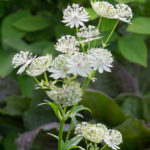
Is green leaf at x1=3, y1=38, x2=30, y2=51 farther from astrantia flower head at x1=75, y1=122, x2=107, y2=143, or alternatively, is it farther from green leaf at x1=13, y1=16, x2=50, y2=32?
astrantia flower head at x1=75, y1=122, x2=107, y2=143

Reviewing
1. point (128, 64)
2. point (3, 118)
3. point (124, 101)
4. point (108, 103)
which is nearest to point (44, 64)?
point (108, 103)

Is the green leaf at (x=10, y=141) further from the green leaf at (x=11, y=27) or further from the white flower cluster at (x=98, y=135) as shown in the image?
the white flower cluster at (x=98, y=135)

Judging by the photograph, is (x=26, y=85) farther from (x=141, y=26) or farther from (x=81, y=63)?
(x=81, y=63)

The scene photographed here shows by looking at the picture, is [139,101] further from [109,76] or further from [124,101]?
[109,76]

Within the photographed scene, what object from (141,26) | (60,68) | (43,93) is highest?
(60,68)

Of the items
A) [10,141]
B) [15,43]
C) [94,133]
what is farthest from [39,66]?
[10,141]

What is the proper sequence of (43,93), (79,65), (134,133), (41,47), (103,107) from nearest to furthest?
1. (79,65)
2. (134,133)
3. (103,107)
4. (43,93)
5. (41,47)

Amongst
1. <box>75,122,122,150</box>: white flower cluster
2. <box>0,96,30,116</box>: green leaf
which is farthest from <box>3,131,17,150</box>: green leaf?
<box>75,122,122,150</box>: white flower cluster
